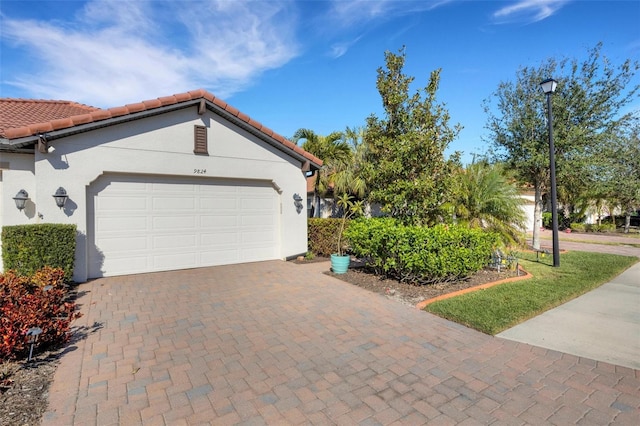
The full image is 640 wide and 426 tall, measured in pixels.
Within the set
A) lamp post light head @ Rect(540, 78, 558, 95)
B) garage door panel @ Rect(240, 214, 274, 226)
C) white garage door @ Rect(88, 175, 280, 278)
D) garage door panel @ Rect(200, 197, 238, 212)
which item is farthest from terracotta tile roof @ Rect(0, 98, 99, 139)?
lamp post light head @ Rect(540, 78, 558, 95)

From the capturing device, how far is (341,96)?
1460 cm

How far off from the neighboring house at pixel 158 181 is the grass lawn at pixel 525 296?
19.4 ft

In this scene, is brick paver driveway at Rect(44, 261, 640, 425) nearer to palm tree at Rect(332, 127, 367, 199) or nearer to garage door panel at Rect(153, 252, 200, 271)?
garage door panel at Rect(153, 252, 200, 271)

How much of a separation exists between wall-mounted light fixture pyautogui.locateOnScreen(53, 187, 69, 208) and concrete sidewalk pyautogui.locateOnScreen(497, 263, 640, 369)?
29.7 feet

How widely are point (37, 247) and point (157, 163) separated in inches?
123

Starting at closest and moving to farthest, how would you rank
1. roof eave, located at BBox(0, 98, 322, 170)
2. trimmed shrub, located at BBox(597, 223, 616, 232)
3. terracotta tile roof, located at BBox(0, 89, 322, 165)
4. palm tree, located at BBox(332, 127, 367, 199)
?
roof eave, located at BBox(0, 98, 322, 170), terracotta tile roof, located at BBox(0, 89, 322, 165), palm tree, located at BBox(332, 127, 367, 199), trimmed shrub, located at BBox(597, 223, 616, 232)

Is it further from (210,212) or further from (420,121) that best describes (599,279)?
(210,212)

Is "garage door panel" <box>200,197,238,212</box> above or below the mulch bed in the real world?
above

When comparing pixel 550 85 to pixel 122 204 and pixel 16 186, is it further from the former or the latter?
pixel 16 186

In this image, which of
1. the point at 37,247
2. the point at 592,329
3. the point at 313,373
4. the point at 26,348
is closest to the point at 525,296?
the point at 592,329

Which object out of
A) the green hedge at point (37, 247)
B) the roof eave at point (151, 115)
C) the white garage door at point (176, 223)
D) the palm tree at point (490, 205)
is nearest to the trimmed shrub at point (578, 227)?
the palm tree at point (490, 205)

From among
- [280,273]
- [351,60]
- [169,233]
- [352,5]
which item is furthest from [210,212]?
[351,60]

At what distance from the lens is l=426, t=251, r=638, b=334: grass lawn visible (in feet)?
17.4

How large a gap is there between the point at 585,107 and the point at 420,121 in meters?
7.67
